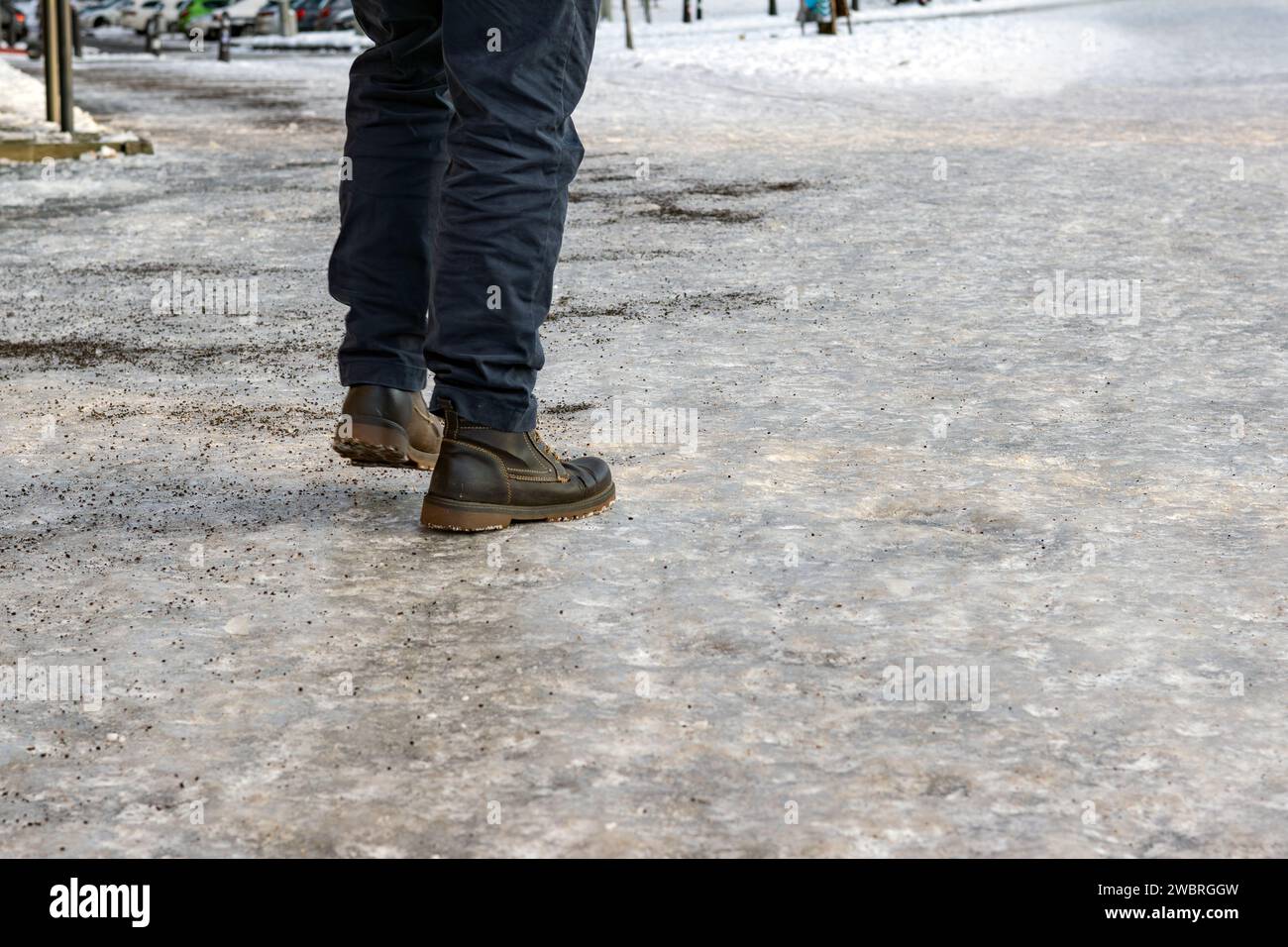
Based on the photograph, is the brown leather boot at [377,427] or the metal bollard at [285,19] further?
A: the metal bollard at [285,19]

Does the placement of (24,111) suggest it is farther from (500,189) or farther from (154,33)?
(154,33)

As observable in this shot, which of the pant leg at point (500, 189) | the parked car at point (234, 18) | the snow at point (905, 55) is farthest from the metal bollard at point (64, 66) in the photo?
the parked car at point (234, 18)

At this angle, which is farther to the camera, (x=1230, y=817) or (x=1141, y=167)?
(x=1141, y=167)

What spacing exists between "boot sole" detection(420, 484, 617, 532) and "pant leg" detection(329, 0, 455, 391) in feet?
1.24

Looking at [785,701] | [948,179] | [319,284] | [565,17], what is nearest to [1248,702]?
[785,701]

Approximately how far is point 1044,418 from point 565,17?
1.58 m

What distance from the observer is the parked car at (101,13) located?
46750mm

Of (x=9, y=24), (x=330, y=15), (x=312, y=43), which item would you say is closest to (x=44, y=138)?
(x=312, y=43)

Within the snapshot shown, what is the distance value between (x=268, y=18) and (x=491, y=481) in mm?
39196

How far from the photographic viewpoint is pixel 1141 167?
888 centimetres

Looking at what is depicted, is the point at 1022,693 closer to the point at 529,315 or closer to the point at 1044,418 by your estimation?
the point at 529,315

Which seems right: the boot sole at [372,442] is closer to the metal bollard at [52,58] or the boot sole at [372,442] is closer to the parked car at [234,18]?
the metal bollard at [52,58]

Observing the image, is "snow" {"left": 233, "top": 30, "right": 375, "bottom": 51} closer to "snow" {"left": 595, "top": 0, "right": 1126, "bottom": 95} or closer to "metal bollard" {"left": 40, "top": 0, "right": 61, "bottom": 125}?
"snow" {"left": 595, "top": 0, "right": 1126, "bottom": 95}

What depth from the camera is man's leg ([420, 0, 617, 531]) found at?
2939 mm
